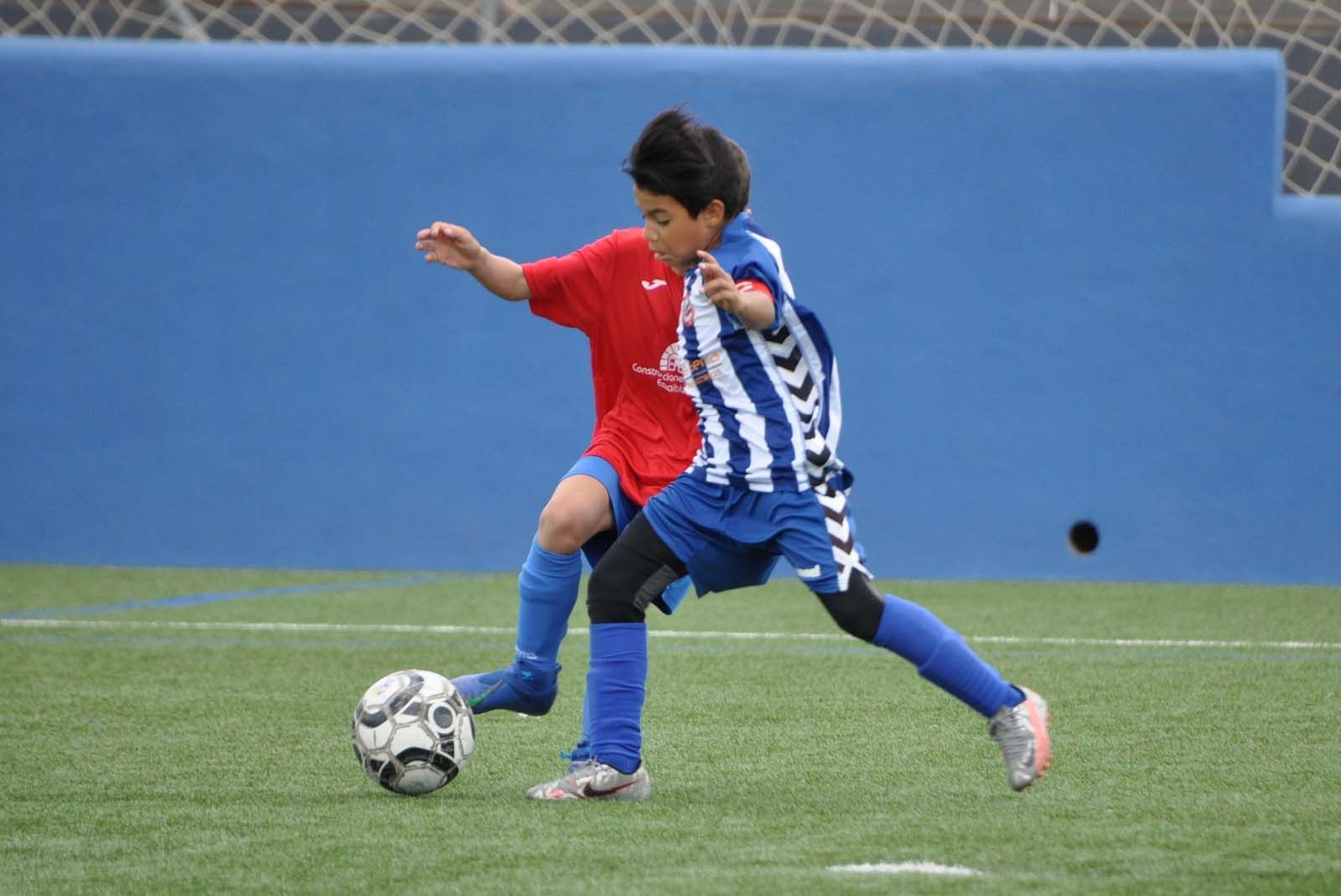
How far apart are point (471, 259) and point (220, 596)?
408cm

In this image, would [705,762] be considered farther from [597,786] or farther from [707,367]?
[707,367]

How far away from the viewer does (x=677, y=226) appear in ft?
11.3

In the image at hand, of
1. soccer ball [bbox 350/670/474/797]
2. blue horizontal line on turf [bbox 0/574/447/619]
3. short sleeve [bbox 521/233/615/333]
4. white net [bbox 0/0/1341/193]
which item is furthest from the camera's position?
white net [bbox 0/0/1341/193]

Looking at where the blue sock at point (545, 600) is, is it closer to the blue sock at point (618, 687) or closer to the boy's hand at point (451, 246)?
the blue sock at point (618, 687)

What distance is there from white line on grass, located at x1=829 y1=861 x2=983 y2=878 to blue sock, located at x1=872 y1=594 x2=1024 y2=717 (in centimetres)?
57

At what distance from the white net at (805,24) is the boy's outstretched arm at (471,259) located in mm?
4749

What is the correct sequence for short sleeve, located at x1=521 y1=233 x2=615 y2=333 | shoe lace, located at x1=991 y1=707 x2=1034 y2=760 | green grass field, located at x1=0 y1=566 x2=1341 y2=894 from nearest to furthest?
green grass field, located at x1=0 y1=566 x2=1341 y2=894 → shoe lace, located at x1=991 y1=707 x2=1034 y2=760 → short sleeve, located at x1=521 y1=233 x2=615 y2=333

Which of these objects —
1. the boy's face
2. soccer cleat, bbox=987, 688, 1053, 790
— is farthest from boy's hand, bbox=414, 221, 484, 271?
soccer cleat, bbox=987, 688, 1053, 790

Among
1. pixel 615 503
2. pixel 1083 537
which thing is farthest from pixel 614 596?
pixel 1083 537

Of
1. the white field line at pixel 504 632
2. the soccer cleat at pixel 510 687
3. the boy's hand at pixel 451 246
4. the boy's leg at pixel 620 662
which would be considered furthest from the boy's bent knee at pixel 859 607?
the white field line at pixel 504 632

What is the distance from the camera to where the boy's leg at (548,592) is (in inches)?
150

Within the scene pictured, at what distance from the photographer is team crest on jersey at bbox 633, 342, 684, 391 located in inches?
157

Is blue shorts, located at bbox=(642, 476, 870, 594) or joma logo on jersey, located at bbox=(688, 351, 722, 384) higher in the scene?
joma logo on jersey, located at bbox=(688, 351, 722, 384)

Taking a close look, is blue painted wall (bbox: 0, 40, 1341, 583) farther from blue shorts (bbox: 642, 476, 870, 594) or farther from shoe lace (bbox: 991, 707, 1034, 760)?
shoe lace (bbox: 991, 707, 1034, 760)
